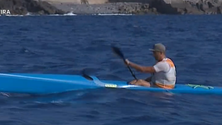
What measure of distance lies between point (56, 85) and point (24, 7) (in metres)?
62.9

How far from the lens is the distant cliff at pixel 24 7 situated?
241 ft

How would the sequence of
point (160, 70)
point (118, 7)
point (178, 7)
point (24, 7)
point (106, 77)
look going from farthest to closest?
1. point (118, 7)
2. point (178, 7)
3. point (24, 7)
4. point (106, 77)
5. point (160, 70)

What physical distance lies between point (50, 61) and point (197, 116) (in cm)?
933

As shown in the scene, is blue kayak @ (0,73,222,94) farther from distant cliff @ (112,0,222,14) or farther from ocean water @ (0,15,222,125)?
distant cliff @ (112,0,222,14)

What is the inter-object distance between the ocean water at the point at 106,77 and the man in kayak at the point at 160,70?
24cm

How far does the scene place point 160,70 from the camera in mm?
12773

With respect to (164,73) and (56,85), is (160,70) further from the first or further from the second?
(56,85)

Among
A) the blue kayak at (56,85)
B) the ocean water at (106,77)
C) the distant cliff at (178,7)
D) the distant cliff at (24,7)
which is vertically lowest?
the distant cliff at (178,7)

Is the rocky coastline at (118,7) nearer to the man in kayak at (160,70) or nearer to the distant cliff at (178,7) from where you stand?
the distant cliff at (178,7)

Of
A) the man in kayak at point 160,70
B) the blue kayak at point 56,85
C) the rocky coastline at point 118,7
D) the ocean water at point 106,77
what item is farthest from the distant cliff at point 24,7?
the man in kayak at point 160,70

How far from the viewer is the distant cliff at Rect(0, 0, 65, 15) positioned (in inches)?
2889

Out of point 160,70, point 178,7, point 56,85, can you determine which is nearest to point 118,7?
point 178,7

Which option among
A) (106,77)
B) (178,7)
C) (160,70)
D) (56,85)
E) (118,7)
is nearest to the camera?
(160,70)

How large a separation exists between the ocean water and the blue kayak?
103 millimetres
